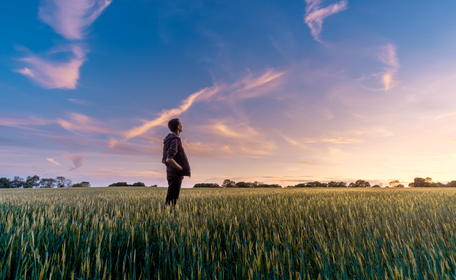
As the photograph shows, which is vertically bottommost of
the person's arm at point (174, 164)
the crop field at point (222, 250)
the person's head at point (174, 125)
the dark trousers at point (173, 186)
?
the crop field at point (222, 250)

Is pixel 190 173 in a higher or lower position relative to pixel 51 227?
higher

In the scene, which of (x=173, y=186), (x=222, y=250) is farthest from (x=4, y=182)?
(x=222, y=250)

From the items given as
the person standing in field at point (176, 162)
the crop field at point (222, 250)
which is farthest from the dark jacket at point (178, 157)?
the crop field at point (222, 250)

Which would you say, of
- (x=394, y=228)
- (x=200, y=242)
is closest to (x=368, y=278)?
(x=200, y=242)

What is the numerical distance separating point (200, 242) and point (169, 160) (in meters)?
2.41

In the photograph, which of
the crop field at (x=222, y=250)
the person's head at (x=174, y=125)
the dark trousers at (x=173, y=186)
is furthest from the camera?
the person's head at (x=174, y=125)

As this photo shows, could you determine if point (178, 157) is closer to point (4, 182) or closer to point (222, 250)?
point (222, 250)

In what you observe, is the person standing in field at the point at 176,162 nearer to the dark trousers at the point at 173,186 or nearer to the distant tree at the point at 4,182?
the dark trousers at the point at 173,186

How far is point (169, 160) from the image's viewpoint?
4.77 m

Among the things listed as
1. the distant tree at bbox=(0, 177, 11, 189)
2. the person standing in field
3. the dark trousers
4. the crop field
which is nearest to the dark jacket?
the person standing in field

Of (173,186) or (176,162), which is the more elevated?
(176,162)

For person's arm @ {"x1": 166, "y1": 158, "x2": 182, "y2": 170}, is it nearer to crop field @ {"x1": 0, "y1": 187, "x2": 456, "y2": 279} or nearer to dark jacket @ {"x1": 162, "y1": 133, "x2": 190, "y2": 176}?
dark jacket @ {"x1": 162, "y1": 133, "x2": 190, "y2": 176}

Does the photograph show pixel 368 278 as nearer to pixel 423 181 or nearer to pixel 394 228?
pixel 394 228

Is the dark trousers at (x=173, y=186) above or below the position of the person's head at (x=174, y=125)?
below
